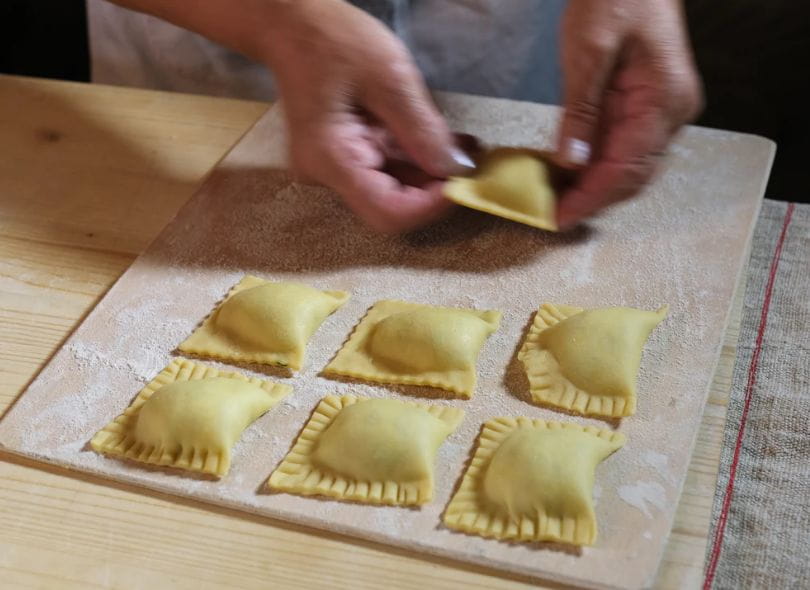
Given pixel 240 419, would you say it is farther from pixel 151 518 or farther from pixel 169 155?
pixel 169 155

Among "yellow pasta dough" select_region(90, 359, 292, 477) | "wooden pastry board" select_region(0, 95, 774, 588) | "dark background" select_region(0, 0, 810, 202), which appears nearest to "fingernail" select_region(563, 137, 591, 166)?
"wooden pastry board" select_region(0, 95, 774, 588)

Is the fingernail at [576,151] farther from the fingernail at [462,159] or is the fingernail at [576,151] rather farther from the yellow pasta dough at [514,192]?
the fingernail at [462,159]

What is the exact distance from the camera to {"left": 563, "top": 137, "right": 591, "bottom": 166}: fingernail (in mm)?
1702

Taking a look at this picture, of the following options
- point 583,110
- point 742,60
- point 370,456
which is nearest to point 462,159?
point 583,110

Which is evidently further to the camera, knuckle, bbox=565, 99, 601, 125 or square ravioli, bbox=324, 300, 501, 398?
knuckle, bbox=565, 99, 601, 125

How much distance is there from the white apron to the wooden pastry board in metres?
0.15

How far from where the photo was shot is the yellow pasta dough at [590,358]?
1.43 m

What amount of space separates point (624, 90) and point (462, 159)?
1.06 ft

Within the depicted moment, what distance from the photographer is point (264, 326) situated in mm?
1555

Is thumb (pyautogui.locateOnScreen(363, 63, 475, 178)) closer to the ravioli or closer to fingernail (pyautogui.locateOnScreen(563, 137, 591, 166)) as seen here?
fingernail (pyautogui.locateOnScreen(563, 137, 591, 166))

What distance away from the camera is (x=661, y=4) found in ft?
5.62

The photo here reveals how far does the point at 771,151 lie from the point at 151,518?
145cm

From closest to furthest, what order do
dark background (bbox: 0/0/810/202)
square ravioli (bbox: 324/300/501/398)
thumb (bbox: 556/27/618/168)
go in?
square ravioli (bbox: 324/300/501/398) → thumb (bbox: 556/27/618/168) → dark background (bbox: 0/0/810/202)

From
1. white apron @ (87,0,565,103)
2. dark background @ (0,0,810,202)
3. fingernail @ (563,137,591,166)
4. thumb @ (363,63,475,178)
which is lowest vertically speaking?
dark background @ (0,0,810,202)
